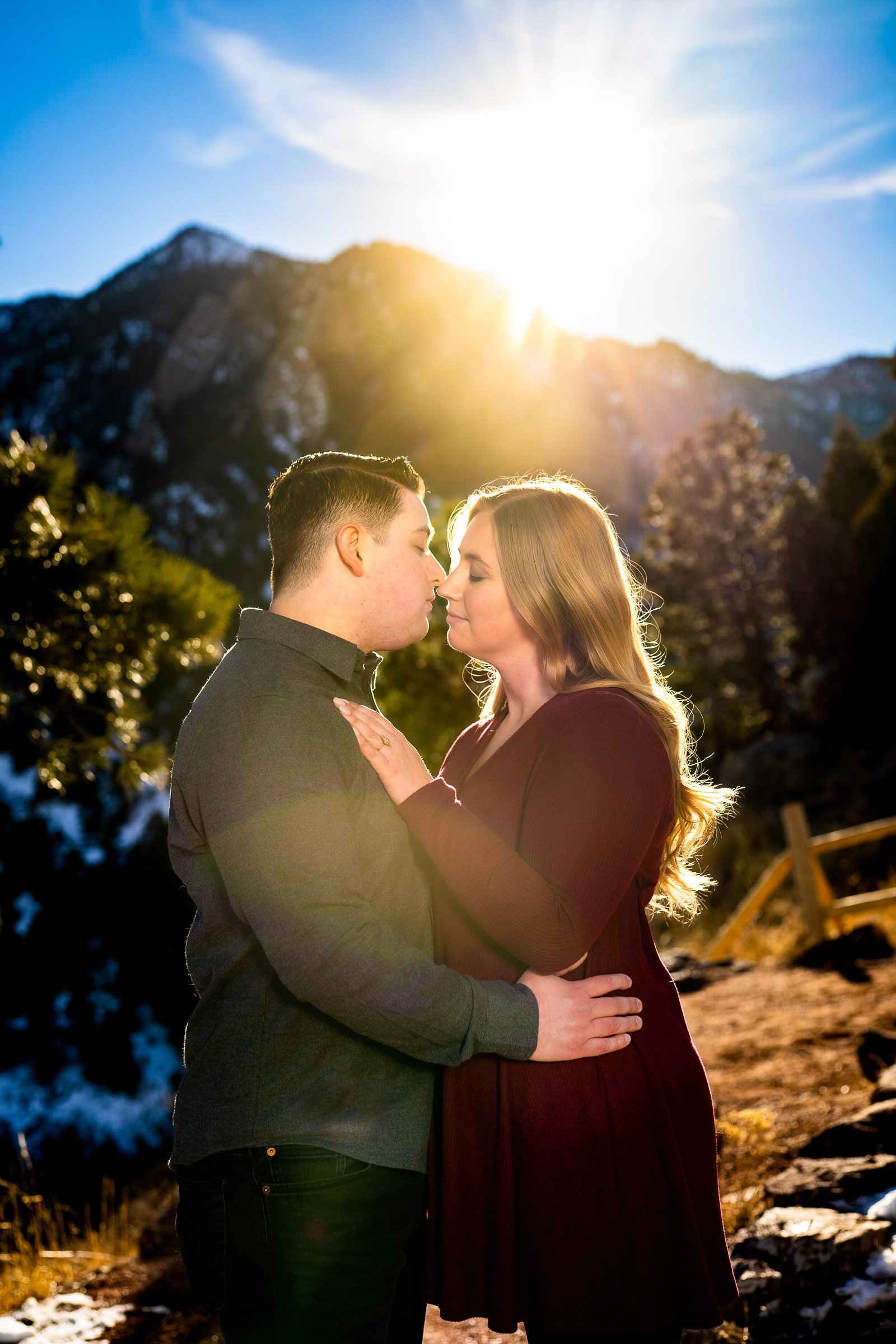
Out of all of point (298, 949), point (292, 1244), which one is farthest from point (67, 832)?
point (298, 949)

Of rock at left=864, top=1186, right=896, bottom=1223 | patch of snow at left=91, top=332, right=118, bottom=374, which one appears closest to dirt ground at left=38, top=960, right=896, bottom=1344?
rock at left=864, top=1186, right=896, bottom=1223

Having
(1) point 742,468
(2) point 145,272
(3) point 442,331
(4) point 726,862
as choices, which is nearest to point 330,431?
(3) point 442,331

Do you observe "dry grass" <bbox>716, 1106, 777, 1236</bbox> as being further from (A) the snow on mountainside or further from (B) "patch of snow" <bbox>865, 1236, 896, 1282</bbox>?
(A) the snow on mountainside

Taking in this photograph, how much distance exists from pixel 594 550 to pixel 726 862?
14.2 metres

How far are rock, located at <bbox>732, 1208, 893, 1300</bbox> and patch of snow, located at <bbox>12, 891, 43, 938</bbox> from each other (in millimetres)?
5020

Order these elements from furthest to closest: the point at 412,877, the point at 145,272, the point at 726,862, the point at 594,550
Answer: the point at 145,272
the point at 726,862
the point at 594,550
the point at 412,877

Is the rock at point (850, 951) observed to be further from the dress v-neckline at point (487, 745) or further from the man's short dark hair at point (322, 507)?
the man's short dark hair at point (322, 507)

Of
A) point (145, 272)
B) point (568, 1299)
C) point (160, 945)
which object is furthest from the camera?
point (145, 272)

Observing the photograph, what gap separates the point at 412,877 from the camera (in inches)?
76.9

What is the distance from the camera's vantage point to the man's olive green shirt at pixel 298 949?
157 cm

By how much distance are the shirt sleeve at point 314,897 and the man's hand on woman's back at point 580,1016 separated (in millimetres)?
96

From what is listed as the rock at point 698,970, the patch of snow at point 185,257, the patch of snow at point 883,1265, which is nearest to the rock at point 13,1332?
the patch of snow at point 883,1265

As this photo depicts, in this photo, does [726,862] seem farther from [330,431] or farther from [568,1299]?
[330,431]

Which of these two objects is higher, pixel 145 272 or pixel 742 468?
pixel 145 272
